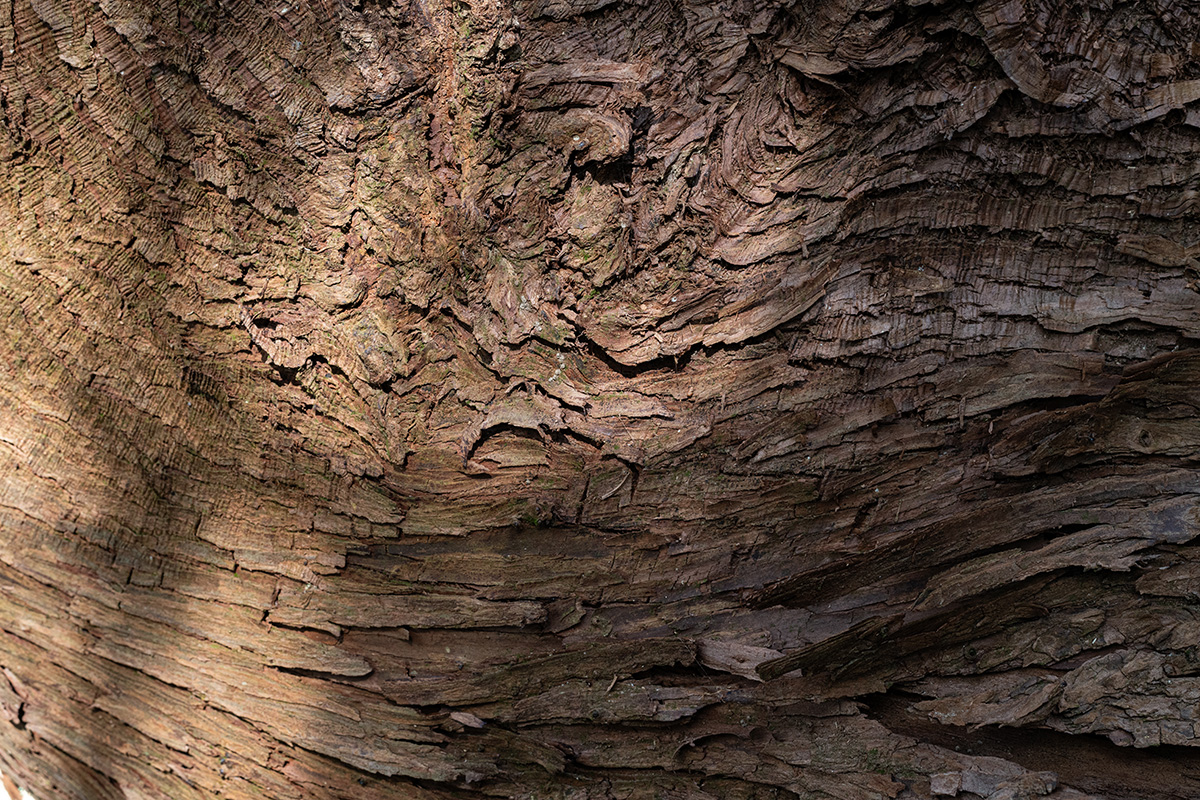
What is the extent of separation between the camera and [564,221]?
159cm

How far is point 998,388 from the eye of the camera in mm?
1433

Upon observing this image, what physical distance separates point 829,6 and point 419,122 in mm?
849

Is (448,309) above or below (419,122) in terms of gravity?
below

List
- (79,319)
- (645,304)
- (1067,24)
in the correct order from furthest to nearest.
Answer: (79,319)
(645,304)
(1067,24)

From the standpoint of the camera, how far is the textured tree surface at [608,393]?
4.44 feet

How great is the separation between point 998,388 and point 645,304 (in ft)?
2.26

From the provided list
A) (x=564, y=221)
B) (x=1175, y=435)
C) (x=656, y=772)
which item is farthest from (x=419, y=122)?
(x=1175, y=435)

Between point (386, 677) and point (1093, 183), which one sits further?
point (386, 677)

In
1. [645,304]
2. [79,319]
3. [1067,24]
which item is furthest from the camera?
[79,319]

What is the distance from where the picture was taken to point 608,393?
1591mm

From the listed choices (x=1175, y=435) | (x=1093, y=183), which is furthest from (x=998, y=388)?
(x=1093, y=183)

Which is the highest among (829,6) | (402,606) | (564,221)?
(829,6)

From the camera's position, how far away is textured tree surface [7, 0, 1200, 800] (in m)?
1.35

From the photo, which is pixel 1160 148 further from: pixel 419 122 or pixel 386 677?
pixel 386 677
